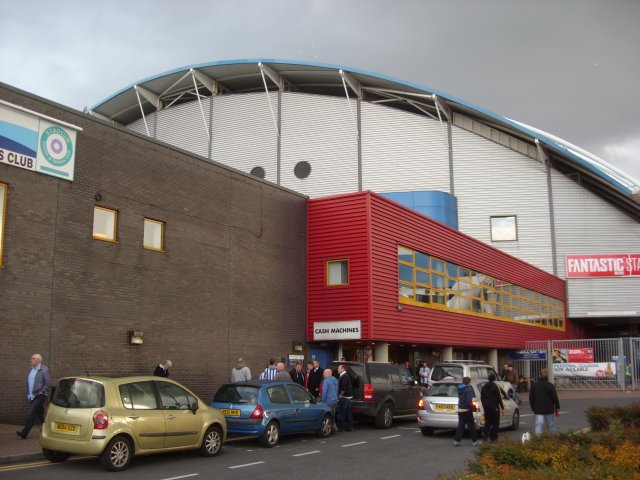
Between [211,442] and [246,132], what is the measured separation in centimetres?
3533

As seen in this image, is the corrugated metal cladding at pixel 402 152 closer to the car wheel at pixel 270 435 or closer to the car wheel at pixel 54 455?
the car wheel at pixel 270 435

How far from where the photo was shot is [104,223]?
16844mm

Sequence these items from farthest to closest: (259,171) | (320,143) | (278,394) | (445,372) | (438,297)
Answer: (259,171) < (320,143) < (438,297) < (445,372) < (278,394)

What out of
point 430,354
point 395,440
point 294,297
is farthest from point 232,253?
point 430,354

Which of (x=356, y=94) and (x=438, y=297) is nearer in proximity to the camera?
(x=438, y=297)

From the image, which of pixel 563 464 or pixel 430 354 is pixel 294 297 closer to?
pixel 430 354

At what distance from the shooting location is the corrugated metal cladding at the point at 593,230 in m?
42.9

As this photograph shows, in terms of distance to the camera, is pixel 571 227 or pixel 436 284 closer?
pixel 436 284

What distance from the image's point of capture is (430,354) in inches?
1171

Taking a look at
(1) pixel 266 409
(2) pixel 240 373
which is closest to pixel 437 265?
(2) pixel 240 373

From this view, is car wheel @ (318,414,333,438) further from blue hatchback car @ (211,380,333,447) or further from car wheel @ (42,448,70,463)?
car wheel @ (42,448,70,463)

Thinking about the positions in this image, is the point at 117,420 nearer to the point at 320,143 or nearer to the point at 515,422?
the point at 515,422

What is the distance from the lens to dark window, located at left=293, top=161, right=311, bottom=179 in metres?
44.5

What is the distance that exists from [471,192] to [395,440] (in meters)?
29.2
